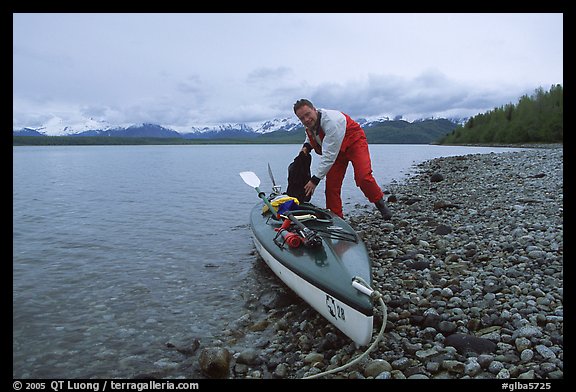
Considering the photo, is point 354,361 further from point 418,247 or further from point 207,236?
point 207,236

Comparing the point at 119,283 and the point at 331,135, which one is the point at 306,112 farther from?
the point at 119,283

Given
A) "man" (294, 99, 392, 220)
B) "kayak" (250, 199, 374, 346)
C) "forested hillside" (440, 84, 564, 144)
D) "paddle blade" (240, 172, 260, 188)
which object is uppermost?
"forested hillside" (440, 84, 564, 144)

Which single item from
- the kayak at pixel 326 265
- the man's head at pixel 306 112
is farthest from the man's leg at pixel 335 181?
the man's head at pixel 306 112

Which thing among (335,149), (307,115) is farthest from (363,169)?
(307,115)

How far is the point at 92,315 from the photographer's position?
6.00 metres

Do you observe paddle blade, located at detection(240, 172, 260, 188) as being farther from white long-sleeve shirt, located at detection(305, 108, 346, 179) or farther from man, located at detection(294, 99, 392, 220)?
white long-sleeve shirt, located at detection(305, 108, 346, 179)

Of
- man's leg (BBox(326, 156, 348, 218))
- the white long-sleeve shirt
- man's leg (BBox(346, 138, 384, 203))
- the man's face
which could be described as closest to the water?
man's leg (BBox(326, 156, 348, 218))

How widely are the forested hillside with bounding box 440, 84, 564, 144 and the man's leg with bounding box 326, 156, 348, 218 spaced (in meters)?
64.6

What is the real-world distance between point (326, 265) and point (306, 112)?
357 cm

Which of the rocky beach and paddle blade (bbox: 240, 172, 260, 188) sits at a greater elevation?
paddle blade (bbox: 240, 172, 260, 188)

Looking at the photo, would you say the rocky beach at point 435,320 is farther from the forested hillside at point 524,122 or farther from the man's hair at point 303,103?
the forested hillside at point 524,122

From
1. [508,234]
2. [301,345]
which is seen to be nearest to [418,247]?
[508,234]

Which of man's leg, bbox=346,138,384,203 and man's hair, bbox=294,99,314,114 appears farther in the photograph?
man's leg, bbox=346,138,384,203

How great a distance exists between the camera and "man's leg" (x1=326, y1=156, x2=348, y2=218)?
26.8ft
